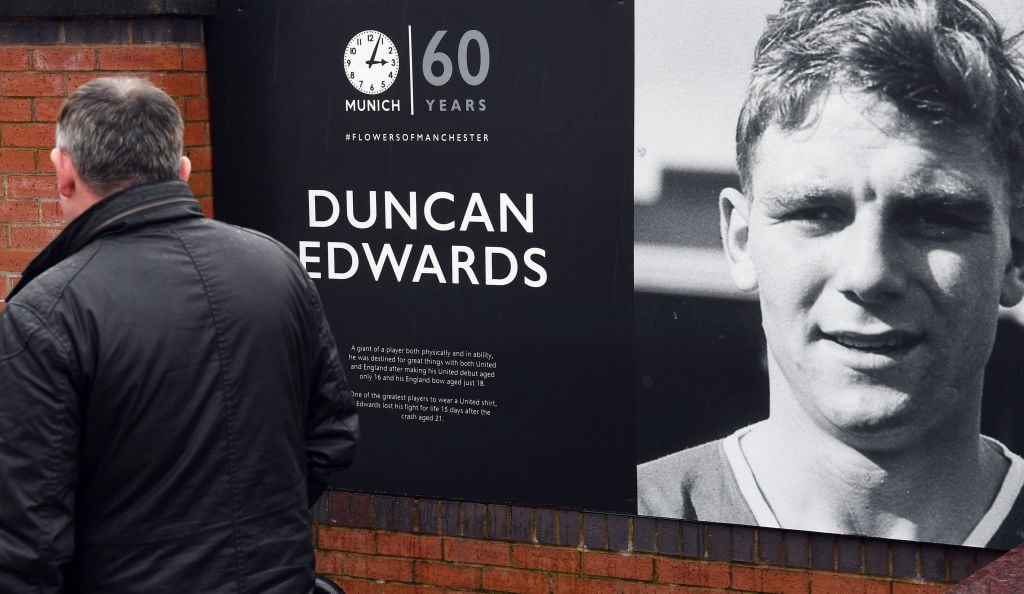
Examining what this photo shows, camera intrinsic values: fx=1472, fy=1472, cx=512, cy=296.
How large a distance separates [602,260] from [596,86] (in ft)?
1.76

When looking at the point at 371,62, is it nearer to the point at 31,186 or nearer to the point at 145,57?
the point at 145,57

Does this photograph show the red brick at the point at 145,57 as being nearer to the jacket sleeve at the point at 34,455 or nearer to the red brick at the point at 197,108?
the red brick at the point at 197,108

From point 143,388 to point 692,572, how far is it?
8.01ft

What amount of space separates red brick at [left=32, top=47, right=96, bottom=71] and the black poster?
0.41 m

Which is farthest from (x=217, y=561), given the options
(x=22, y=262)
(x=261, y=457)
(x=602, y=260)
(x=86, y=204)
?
(x=22, y=262)

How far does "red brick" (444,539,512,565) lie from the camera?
485cm

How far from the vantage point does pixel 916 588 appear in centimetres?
Result: 433

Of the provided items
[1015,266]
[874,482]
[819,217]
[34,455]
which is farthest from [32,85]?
[1015,266]

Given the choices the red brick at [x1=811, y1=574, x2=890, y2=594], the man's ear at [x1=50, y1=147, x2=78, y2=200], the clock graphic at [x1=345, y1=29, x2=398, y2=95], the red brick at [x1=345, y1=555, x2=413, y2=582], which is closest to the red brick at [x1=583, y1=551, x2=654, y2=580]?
the red brick at [x1=811, y1=574, x2=890, y2=594]

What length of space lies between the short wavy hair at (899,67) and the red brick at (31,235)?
7.88 ft

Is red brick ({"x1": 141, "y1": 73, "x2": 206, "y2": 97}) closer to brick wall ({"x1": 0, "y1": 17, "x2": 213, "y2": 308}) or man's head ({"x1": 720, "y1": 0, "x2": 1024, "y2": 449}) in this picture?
brick wall ({"x1": 0, "y1": 17, "x2": 213, "y2": 308})

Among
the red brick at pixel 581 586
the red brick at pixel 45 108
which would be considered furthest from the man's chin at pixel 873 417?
the red brick at pixel 45 108

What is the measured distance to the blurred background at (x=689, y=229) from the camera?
438 cm

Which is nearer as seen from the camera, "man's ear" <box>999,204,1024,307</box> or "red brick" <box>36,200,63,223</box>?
"man's ear" <box>999,204,1024,307</box>
